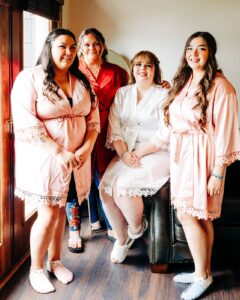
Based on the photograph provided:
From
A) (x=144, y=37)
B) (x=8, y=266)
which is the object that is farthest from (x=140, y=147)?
(x=144, y=37)

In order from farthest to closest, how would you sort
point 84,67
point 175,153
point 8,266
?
point 84,67
point 8,266
point 175,153

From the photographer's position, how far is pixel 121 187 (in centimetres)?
260

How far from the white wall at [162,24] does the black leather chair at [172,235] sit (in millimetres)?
1730

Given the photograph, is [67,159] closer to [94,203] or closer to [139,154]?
[139,154]

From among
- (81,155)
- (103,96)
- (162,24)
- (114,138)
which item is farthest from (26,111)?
(162,24)

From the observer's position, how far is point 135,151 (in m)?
2.70

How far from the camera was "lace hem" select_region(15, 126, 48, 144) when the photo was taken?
2184 millimetres

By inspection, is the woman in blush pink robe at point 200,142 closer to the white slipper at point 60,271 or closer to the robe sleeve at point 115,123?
the robe sleeve at point 115,123

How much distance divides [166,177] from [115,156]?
16.6 inches

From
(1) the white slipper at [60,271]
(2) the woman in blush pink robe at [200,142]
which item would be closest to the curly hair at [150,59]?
(2) the woman in blush pink robe at [200,142]

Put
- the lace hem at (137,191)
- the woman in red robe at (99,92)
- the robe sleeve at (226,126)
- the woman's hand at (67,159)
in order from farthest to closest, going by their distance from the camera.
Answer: the woman in red robe at (99,92) → the lace hem at (137,191) → the woman's hand at (67,159) → the robe sleeve at (226,126)

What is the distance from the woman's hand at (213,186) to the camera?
2.21 metres

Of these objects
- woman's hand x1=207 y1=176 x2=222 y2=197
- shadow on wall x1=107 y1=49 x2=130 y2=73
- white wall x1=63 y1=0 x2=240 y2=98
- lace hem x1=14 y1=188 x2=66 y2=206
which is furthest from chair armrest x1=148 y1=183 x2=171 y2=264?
white wall x1=63 y1=0 x2=240 y2=98

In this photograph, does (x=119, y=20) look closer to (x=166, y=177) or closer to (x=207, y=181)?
(x=166, y=177)
